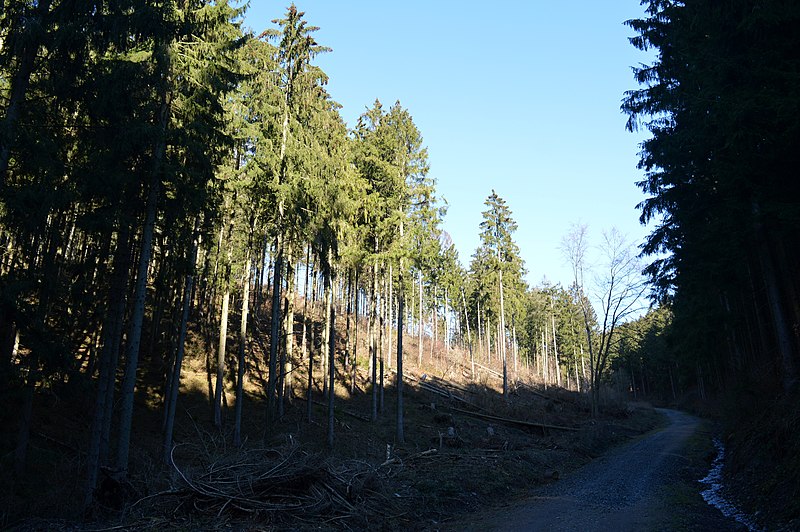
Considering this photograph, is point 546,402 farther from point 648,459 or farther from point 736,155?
point 736,155

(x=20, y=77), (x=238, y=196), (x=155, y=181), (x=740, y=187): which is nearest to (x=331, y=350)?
(x=238, y=196)

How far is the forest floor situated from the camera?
762cm

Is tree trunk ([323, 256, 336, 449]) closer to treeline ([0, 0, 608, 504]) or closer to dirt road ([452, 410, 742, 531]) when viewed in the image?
treeline ([0, 0, 608, 504])

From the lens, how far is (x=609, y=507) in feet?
32.1

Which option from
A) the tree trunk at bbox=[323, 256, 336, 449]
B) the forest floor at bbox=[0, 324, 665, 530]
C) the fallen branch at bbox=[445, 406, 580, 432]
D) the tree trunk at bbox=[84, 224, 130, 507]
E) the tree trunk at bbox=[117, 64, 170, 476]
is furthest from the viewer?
the fallen branch at bbox=[445, 406, 580, 432]

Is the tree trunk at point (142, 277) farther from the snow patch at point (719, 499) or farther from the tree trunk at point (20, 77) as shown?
the snow patch at point (719, 499)

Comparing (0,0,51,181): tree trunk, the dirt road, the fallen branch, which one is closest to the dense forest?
(0,0,51,181): tree trunk

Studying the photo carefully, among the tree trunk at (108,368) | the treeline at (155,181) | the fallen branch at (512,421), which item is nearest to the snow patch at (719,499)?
the fallen branch at (512,421)

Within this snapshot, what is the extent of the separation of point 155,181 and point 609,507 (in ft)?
43.1

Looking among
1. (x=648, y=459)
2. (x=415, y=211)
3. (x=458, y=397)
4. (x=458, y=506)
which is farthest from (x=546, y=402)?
(x=458, y=506)

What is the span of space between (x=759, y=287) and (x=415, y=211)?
47.3 ft

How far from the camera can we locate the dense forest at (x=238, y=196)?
9.30 metres

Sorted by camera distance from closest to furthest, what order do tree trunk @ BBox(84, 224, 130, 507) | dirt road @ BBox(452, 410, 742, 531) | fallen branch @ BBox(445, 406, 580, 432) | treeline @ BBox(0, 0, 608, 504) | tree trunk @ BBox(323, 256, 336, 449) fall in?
dirt road @ BBox(452, 410, 742, 531) < treeline @ BBox(0, 0, 608, 504) < tree trunk @ BBox(84, 224, 130, 507) < tree trunk @ BBox(323, 256, 336, 449) < fallen branch @ BBox(445, 406, 580, 432)

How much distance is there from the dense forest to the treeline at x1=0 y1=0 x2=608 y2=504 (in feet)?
0.22
